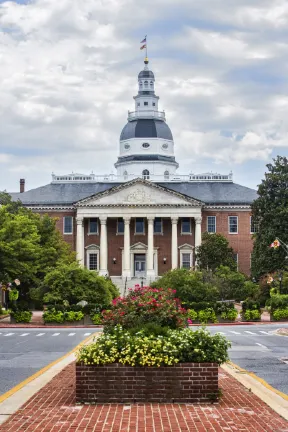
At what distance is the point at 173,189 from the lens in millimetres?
99375

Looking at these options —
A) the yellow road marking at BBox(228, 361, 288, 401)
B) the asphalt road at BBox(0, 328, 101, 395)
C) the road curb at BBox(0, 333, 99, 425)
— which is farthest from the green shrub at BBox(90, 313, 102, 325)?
the road curb at BBox(0, 333, 99, 425)

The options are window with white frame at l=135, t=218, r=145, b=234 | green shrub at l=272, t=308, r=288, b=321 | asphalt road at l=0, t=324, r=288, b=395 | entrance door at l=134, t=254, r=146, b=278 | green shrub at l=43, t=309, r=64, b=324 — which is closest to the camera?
asphalt road at l=0, t=324, r=288, b=395

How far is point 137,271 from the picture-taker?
94.7 metres

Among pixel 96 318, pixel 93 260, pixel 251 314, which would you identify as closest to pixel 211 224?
pixel 93 260

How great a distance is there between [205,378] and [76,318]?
128 feet

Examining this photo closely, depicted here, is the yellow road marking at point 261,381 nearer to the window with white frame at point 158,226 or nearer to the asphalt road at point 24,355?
the asphalt road at point 24,355

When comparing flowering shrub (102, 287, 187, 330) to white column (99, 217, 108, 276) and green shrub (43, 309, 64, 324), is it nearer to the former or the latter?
green shrub (43, 309, 64, 324)

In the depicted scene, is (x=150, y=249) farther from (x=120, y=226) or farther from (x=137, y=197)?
(x=137, y=197)

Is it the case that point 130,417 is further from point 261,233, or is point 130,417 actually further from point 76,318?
point 261,233

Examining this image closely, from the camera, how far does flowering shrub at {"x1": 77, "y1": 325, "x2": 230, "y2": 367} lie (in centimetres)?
1272

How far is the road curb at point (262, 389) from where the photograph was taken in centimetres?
1286

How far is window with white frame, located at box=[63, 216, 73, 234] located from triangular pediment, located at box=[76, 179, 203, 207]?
3957 mm

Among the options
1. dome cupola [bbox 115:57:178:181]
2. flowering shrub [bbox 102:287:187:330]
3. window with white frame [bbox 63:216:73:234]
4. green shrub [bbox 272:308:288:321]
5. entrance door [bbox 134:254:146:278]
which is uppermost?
dome cupola [bbox 115:57:178:181]

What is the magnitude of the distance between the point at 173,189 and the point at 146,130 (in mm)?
19683
